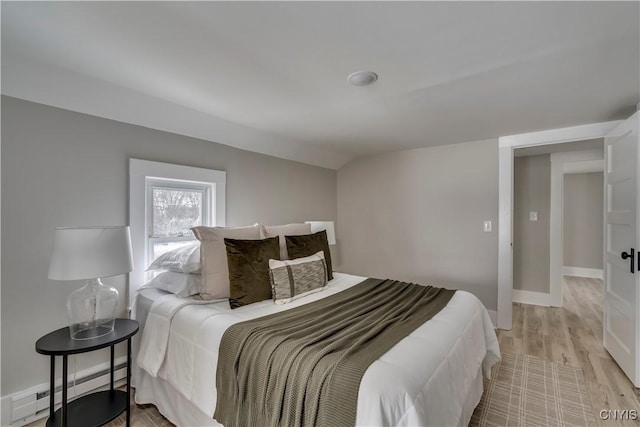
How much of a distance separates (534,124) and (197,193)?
3.32 metres

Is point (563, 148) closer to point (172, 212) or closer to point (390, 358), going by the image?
point (390, 358)

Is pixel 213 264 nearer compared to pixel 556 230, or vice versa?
pixel 213 264

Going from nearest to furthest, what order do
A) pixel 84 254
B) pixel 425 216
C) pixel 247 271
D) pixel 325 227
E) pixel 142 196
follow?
pixel 84 254, pixel 247 271, pixel 142 196, pixel 325 227, pixel 425 216

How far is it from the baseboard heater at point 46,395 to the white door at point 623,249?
152 inches

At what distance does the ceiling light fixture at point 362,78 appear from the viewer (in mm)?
1829

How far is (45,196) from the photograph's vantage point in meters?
1.88

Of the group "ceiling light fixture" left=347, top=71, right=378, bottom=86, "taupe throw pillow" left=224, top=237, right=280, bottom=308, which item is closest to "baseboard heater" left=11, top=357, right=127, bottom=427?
"taupe throw pillow" left=224, top=237, right=280, bottom=308

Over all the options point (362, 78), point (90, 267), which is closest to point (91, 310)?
point (90, 267)

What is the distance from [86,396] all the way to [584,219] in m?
7.57

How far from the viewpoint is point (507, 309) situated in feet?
10.7

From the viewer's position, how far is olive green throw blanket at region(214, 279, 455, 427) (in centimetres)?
116

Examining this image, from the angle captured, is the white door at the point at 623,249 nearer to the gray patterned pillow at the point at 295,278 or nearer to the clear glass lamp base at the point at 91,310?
the gray patterned pillow at the point at 295,278

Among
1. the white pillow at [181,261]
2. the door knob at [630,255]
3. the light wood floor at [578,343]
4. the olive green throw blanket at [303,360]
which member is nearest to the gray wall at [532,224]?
the light wood floor at [578,343]

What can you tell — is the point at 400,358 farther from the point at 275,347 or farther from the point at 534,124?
the point at 534,124
